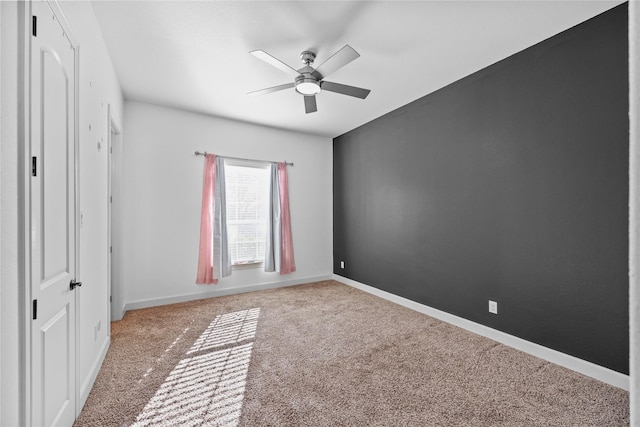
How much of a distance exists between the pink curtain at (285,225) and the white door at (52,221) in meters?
3.16

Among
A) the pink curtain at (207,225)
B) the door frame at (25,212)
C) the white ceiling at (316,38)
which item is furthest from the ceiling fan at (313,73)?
the pink curtain at (207,225)

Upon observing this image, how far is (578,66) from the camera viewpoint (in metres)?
2.43

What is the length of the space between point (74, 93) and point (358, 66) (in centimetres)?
225

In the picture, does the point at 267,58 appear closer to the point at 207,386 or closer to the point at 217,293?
the point at 207,386

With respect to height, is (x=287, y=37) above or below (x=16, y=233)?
above

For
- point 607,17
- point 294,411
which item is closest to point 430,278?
point 294,411

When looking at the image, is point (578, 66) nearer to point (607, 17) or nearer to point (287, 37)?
point (607, 17)

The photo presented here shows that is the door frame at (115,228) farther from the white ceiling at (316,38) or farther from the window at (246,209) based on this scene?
the window at (246,209)

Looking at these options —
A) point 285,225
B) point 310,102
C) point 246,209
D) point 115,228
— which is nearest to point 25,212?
point 310,102

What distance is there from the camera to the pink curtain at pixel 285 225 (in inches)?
192

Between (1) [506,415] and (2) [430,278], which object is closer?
A: (1) [506,415]

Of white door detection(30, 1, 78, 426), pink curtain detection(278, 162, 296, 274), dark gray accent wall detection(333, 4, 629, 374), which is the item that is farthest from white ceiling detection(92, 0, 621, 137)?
pink curtain detection(278, 162, 296, 274)

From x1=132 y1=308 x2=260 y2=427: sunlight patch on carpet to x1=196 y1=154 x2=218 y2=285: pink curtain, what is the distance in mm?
1190

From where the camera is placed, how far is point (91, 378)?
2.18 metres
